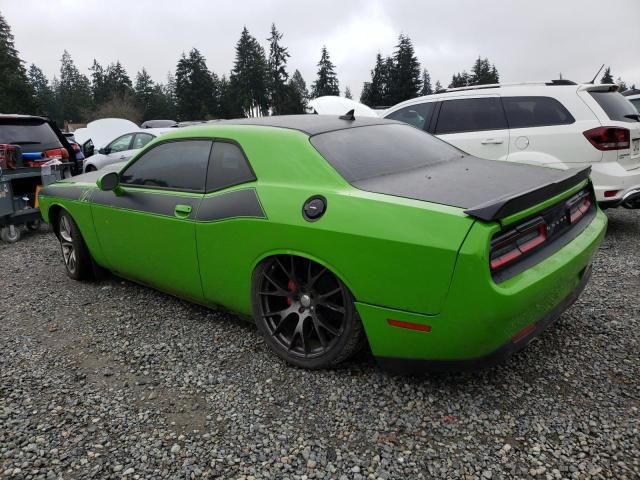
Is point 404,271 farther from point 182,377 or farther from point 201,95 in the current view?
point 201,95

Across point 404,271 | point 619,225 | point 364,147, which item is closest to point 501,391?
point 404,271

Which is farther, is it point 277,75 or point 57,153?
point 277,75

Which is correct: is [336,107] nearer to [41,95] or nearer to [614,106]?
[614,106]

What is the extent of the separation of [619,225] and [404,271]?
491 cm

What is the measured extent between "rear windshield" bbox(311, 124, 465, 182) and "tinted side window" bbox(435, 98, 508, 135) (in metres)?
2.41

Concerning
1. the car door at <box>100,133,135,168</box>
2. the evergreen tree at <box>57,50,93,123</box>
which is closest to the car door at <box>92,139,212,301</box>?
the car door at <box>100,133,135,168</box>

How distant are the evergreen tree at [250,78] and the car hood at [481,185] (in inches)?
2658

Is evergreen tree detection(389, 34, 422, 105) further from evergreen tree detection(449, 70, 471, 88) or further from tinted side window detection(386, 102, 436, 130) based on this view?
tinted side window detection(386, 102, 436, 130)

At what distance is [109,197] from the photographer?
12.3ft

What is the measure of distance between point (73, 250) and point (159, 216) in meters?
1.63

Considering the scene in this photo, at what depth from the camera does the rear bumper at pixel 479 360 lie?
7.07ft

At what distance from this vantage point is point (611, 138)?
475cm

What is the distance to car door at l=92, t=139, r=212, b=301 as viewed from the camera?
3.13 metres

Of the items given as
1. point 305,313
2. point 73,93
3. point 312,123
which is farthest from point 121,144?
point 73,93
